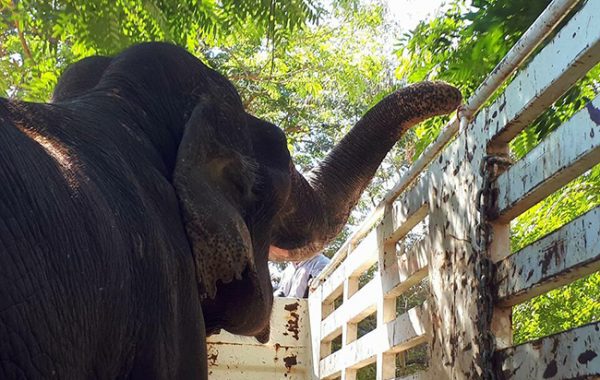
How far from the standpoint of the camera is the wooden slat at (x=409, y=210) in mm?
3203

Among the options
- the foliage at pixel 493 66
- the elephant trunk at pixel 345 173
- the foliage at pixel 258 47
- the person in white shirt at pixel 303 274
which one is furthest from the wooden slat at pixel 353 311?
the person in white shirt at pixel 303 274

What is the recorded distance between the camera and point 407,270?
329cm

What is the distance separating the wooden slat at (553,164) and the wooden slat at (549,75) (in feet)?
0.40

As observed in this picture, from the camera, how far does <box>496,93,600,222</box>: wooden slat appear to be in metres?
2.05

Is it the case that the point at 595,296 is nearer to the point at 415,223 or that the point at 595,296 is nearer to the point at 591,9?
the point at 415,223

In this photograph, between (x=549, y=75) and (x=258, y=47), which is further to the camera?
(x=258, y=47)

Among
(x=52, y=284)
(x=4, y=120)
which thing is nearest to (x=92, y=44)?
(x=4, y=120)

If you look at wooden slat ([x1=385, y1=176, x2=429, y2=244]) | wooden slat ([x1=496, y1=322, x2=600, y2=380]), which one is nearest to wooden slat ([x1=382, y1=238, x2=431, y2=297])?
wooden slat ([x1=385, y1=176, x2=429, y2=244])

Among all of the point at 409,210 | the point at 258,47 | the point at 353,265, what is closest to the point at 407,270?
the point at 409,210

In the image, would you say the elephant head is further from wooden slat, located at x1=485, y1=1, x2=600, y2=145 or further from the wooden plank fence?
wooden slat, located at x1=485, y1=1, x2=600, y2=145

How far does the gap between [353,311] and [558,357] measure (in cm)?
193

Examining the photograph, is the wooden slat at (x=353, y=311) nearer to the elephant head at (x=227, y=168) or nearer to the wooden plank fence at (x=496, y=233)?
the wooden plank fence at (x=496, y=233)

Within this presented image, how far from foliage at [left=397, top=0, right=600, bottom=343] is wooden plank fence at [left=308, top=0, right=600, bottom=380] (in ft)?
1.88

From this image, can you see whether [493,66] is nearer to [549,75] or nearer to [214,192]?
[549,75]
